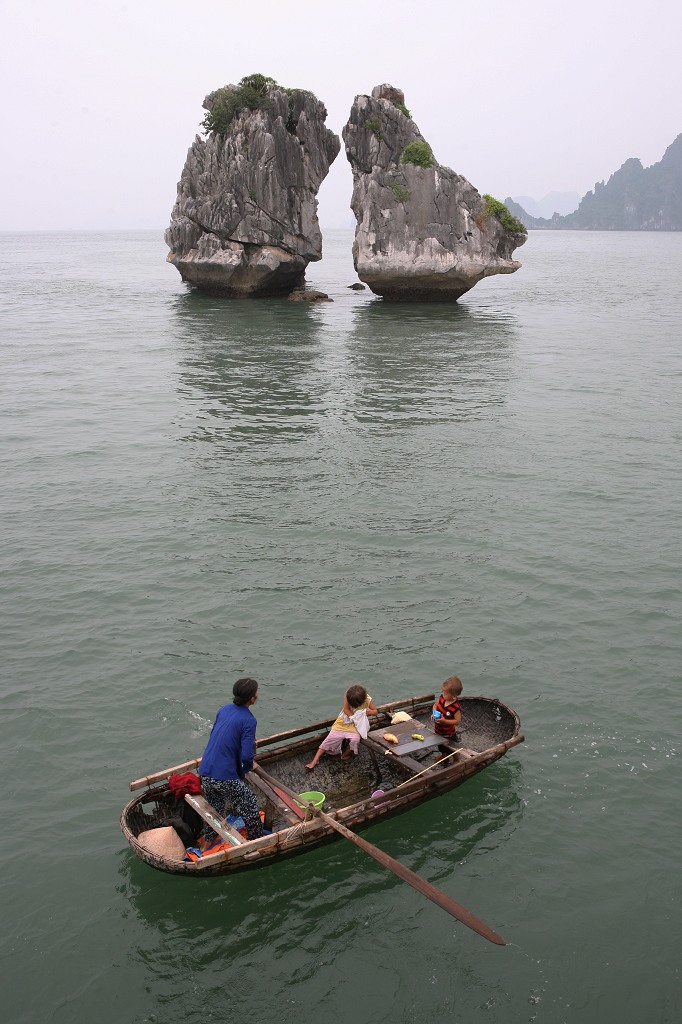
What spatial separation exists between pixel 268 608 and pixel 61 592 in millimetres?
4014

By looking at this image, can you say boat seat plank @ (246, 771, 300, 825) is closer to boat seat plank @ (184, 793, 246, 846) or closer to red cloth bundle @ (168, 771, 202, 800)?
boat seat plank @ (184, 793, 246, 846)

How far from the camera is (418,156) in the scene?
50.0 metres

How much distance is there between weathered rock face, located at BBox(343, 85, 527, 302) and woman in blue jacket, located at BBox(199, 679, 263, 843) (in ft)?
148

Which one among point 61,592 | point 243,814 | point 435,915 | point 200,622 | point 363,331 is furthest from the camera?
point 363,331

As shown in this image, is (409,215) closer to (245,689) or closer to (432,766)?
(432,766)

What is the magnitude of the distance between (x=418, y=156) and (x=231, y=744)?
4849 centimetres

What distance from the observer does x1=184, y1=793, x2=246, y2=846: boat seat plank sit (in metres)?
8.95

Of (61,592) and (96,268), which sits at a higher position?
(96,268)

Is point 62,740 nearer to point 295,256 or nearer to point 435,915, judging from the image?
point 435,915

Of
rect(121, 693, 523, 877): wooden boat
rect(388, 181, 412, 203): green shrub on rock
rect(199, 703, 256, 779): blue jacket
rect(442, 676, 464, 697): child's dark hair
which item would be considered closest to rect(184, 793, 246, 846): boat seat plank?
rect(121, 693, 523, 877): wooden boat

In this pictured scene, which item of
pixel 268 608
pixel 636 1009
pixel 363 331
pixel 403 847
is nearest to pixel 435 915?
pixel 403 847

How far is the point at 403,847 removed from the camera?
9.58m

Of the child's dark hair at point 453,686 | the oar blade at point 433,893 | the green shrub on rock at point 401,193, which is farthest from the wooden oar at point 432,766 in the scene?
the green shrub on rock at point 401,193

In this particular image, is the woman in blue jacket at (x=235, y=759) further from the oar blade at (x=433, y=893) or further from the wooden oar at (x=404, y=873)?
the oar blade at (x=433, y=893)
